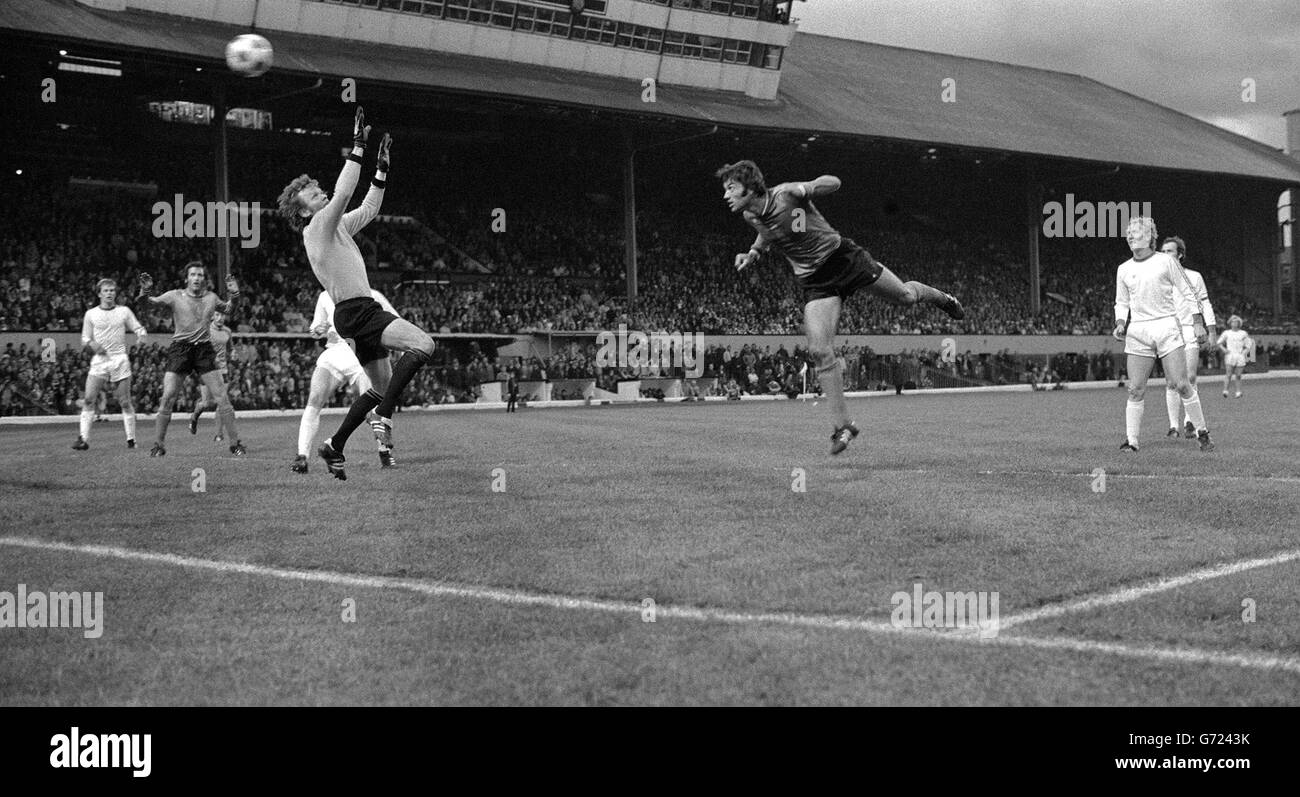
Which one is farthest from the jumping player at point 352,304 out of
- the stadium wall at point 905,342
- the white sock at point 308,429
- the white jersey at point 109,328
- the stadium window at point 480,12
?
the stadium window at point 480,12

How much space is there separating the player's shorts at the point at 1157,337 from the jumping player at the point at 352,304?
8.04 meters

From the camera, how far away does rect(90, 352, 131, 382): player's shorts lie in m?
16.8

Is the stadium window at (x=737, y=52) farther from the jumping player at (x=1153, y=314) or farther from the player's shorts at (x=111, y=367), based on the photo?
the jumping player at (x=1153, y=314)

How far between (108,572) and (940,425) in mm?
15701

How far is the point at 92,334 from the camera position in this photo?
1673cm

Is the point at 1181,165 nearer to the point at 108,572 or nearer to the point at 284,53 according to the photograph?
the point at 284,53

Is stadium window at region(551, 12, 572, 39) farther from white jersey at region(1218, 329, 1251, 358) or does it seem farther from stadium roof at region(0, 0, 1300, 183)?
white jersey at region(1218, 329, 1251, 358)

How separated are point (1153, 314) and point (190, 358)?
1147cm

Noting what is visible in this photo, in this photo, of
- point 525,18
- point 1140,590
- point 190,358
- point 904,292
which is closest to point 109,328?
point 190,358

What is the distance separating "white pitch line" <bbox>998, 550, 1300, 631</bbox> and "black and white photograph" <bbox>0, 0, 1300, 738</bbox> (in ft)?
0.13

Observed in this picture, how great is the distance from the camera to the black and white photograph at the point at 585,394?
4.63 metres
